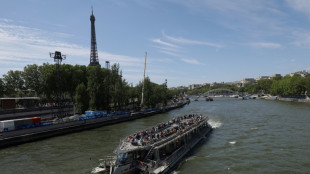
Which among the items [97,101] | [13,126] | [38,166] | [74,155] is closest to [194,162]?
[74,155]

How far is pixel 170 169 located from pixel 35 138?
66.1 feet

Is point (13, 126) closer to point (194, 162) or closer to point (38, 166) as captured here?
point (38, 166)

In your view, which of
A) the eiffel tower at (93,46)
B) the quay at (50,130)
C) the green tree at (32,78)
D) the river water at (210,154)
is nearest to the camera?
the river water at (210,154)

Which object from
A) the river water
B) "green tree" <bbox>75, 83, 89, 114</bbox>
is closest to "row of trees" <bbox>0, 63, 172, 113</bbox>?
"green tree" <bbox>75, 83, 89, 114</bbox>

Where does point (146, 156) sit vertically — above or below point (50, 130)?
above

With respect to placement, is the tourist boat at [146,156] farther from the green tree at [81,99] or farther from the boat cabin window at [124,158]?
the green tree at [81,99]

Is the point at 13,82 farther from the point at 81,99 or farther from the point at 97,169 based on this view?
the point at 97,169

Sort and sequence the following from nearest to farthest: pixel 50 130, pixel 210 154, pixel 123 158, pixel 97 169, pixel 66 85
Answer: pixel 123 158 → pixel 97 169 → pixel 210 154 → pixel 50 130 → pixel 66 85

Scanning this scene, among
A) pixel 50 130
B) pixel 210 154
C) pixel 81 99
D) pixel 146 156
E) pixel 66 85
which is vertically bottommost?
pixel 210 154

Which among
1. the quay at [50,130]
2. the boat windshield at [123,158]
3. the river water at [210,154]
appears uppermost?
the boat windshield at [123,158]

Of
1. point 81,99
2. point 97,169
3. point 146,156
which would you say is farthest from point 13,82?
point 146,156

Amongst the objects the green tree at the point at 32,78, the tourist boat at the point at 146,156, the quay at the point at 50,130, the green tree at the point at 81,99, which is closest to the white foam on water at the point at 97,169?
the tourist boat at the point at 146,156

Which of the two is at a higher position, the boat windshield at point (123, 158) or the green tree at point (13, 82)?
the green tree at point (13, 82)

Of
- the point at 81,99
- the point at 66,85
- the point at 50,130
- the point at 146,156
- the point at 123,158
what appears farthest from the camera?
the point at 66,85
